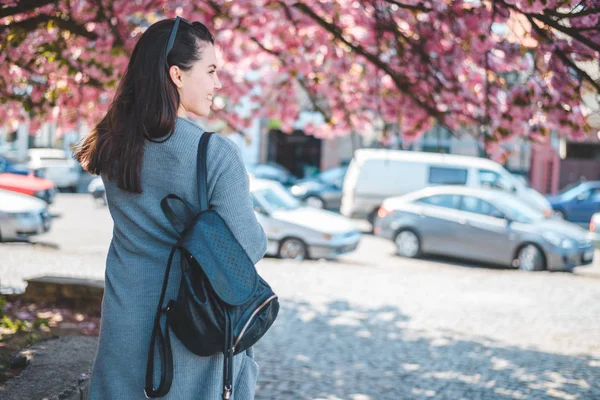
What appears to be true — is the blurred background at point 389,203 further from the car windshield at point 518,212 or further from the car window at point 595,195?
the car window at point 595,195

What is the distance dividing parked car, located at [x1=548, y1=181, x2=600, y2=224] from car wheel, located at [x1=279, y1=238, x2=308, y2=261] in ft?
43.0

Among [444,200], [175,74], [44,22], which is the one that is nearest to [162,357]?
[175,74]

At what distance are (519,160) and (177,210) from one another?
34.8m

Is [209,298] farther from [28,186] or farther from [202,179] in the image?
[28,186]

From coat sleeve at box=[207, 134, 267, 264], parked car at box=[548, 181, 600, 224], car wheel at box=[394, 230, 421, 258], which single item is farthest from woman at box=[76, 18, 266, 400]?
parked car at box=[548, 181, 600, 224]

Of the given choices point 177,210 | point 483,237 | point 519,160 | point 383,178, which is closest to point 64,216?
point 383,178

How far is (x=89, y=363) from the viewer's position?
4.25 meters

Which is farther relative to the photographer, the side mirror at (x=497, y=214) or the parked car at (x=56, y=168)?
the parked car at (x=56, y=168)

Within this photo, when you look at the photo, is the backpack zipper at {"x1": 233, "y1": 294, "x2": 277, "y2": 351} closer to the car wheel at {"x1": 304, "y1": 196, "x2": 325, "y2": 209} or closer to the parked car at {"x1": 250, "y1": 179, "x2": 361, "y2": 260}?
the parked car at {"x1": 250, "y1": 179, "x2": 361, "y2": 260}

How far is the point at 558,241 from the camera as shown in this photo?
13094 mm

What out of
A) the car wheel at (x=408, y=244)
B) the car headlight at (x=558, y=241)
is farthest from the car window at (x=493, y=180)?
the car headlight at (x=558, y=241)

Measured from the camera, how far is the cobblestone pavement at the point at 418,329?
18.0ft

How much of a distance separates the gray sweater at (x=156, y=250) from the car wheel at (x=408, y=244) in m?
12.6

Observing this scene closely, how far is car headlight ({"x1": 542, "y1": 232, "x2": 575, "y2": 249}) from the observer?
13055mm
